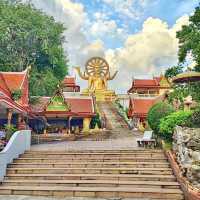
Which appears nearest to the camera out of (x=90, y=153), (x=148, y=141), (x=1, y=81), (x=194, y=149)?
(x=194, y=149)

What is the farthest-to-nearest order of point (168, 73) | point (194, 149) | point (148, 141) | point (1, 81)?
point (1, 81) → point (148, 141) → point (168, 73) → point (194, 149)

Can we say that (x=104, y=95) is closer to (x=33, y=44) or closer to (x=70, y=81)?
(x=70, y=81)

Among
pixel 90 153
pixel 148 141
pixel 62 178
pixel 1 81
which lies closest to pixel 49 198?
pixel 62 178

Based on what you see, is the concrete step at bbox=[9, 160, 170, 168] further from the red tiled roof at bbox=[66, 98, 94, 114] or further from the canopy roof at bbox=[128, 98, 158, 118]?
the canopy roof at bbox=[128, 98, 158, 118]

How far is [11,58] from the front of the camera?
3194 cm

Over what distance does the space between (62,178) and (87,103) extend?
74.0ft

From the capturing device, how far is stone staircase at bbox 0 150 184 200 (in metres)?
10.9

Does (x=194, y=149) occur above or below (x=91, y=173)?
above

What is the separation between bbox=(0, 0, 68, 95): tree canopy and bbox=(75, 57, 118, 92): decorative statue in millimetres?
22388

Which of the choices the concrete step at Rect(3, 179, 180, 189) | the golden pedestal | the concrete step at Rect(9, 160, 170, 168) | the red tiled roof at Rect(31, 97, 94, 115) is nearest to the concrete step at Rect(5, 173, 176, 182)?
the concrete step at Rect(3, 179, 180, 189)

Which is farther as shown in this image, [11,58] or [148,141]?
[11,58]

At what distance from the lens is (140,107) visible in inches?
1560

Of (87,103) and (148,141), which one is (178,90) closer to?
(148,141)

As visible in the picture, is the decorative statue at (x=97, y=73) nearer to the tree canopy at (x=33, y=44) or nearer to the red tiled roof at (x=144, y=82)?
the red tiled roof at (x=144, y=82)
